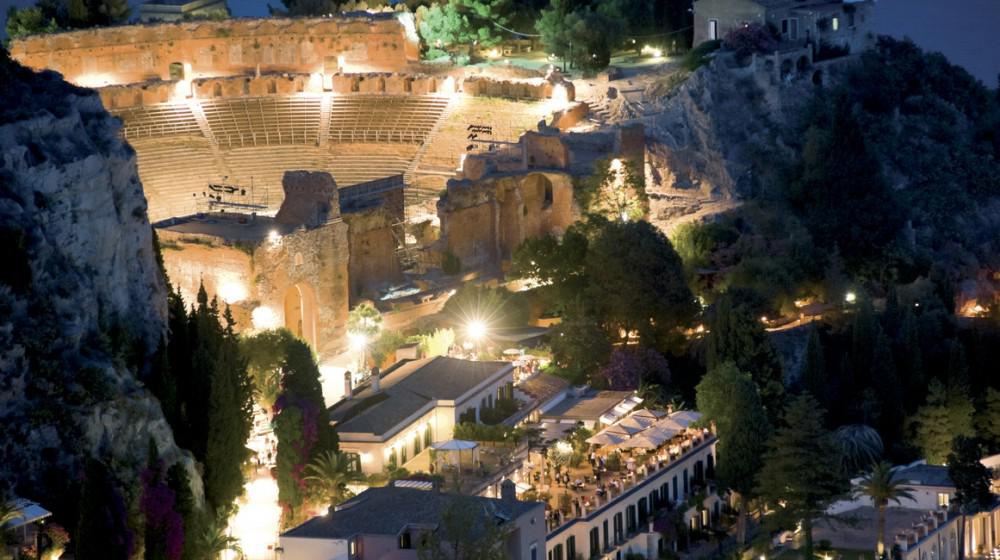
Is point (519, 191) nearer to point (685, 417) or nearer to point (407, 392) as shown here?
point (685, 417)

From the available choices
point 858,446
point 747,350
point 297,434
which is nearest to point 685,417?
point 747,350

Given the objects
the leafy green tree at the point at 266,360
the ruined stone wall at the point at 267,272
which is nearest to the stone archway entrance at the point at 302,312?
the ruined stone wall at the point at 267,272

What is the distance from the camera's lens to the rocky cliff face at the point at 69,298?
57.5 m

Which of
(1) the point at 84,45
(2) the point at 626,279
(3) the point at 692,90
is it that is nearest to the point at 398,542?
(2) the point at 626,279

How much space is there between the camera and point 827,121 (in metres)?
93.8

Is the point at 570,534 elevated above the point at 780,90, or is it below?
below

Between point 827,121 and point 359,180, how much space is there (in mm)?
16331

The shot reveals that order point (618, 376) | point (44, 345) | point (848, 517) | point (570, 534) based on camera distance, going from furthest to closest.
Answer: point (618, 376) < point (848, 517) < point (570, 534) < point (44, 345)

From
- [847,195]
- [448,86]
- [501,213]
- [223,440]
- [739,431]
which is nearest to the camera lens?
[223,440]

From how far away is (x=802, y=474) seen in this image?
6956cm

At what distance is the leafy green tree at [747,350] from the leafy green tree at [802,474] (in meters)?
6.32

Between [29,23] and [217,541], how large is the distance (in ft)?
162

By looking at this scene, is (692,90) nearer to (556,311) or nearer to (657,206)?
(657,206)

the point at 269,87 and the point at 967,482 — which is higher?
the point at 269,87
